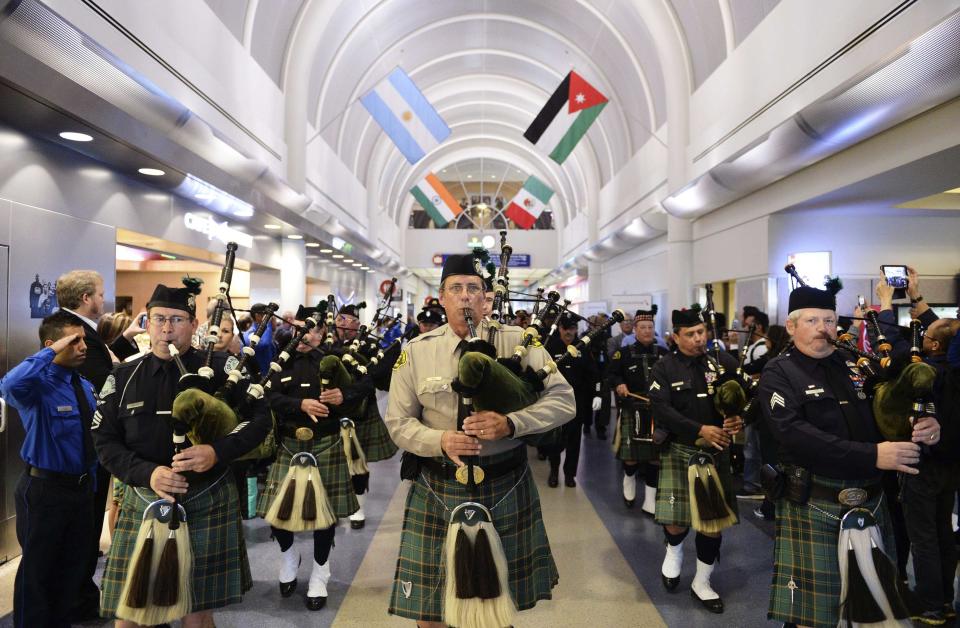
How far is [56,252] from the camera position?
166 inches

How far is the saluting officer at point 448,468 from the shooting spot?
7.09 ft

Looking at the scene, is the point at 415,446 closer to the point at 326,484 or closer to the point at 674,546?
the point at 326,484

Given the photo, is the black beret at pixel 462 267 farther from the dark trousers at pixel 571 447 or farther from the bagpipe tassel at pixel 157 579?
Result: the dark trousers at pixel 571 447

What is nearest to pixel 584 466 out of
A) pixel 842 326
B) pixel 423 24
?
pixel 842 326

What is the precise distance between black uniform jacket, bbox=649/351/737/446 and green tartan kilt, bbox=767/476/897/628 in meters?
0.87

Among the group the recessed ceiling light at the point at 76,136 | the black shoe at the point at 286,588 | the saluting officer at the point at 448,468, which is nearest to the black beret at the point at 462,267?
the saluting officer at the point at 448,468

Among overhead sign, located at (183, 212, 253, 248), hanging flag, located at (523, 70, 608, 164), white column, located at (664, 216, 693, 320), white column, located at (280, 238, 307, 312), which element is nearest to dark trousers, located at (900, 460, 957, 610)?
overhead sign, located at (183, 212, 253, 248)

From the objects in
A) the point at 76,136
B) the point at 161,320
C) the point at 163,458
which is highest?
the point at 76,136

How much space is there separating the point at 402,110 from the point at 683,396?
Answer: 24.6ft

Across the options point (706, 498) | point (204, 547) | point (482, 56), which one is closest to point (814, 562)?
point (706, 498)

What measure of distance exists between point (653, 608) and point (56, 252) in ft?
14.6

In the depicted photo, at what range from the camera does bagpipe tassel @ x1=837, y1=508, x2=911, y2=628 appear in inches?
85.6

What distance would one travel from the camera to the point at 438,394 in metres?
2.22

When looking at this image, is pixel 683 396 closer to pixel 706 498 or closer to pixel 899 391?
pixel 706 498
